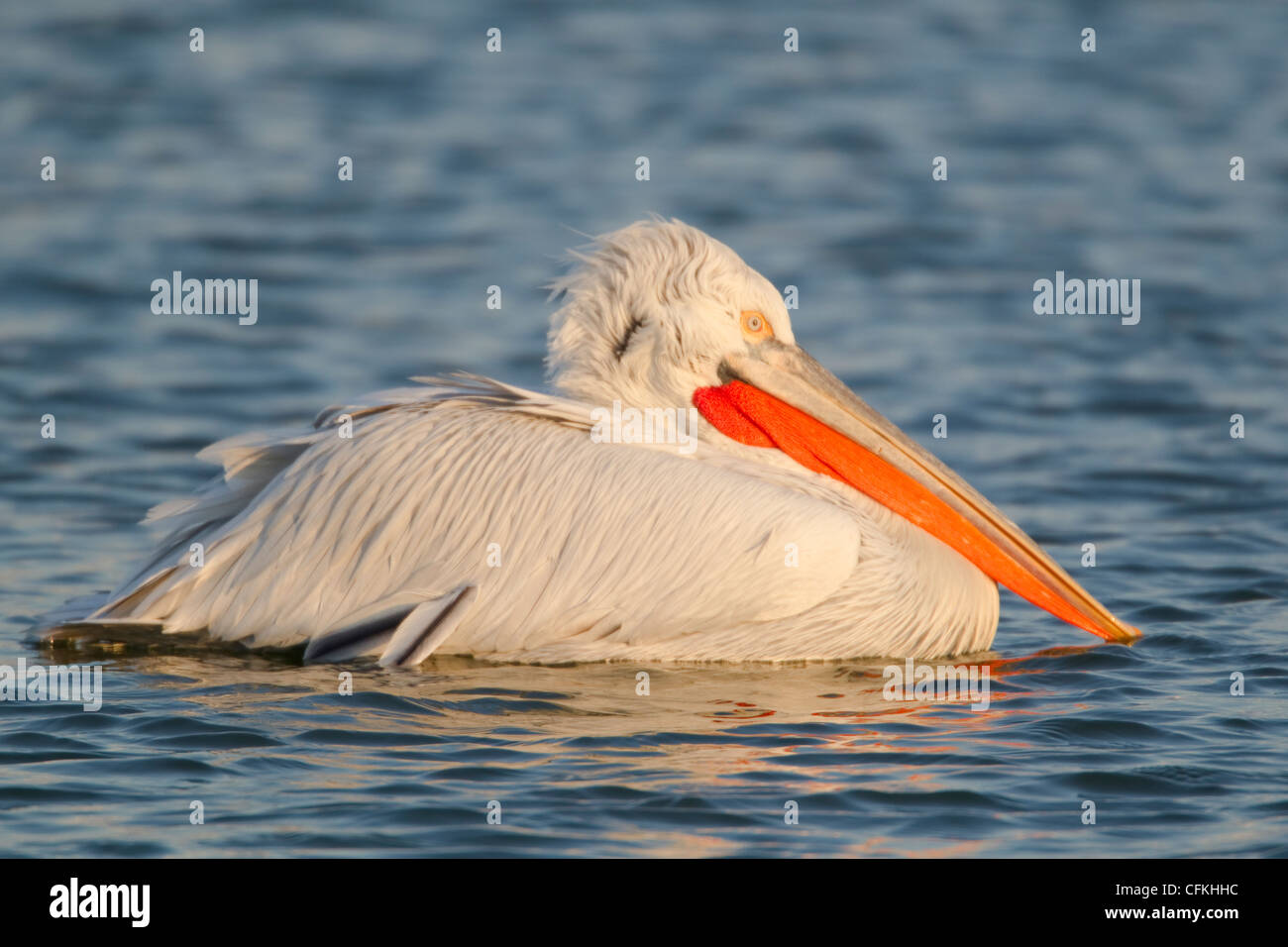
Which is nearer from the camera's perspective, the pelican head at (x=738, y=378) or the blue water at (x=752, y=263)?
the blue water at (x=752, y=263)

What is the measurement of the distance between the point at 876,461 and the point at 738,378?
57cm

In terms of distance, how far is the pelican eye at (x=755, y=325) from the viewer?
6.52 meters

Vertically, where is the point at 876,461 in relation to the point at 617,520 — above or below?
above

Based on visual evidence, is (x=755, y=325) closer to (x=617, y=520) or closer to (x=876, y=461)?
(x=876, y=461)

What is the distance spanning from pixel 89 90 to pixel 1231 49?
1045 cm

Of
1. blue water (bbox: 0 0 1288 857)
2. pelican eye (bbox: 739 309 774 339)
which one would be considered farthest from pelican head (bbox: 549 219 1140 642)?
blue water (bbox: 0 0 1288 857)

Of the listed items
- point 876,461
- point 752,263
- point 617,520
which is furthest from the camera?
point 752,263

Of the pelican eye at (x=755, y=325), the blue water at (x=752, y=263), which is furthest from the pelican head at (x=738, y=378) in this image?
the blue water at (x=752, y=263)

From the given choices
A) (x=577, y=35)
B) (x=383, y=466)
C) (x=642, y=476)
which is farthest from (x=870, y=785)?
(x=577, y=35)

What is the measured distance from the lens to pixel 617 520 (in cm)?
596

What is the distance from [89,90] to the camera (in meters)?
15.1

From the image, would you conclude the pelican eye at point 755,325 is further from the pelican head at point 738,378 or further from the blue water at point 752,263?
the blue water at point 752,263

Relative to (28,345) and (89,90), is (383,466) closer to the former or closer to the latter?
(28,345)

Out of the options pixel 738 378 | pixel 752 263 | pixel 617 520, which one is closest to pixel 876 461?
pixel 738 378
